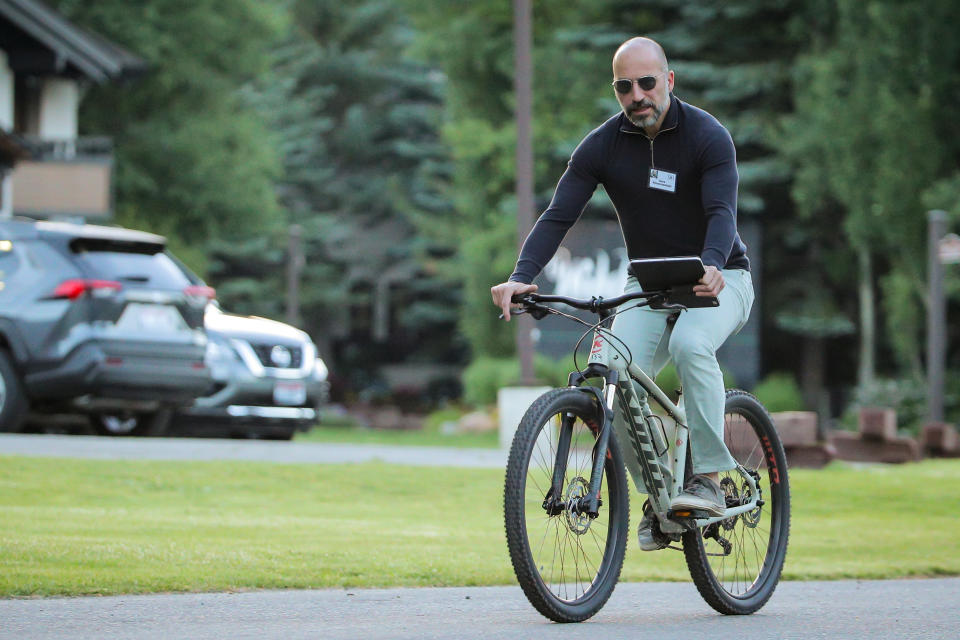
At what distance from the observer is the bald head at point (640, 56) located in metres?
6.47

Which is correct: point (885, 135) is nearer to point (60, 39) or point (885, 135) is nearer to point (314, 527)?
point (60, 39)

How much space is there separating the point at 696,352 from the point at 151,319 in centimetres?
967

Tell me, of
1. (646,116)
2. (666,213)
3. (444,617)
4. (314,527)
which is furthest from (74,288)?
(646,116)

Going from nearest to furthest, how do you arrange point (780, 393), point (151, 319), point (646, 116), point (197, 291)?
point (646, 116) < point (151, 319) < point (197, 291) < point (780, 393)

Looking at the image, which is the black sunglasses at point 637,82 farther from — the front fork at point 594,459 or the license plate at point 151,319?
the license plate at point 151,319

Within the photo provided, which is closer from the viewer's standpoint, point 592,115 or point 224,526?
point 224,526

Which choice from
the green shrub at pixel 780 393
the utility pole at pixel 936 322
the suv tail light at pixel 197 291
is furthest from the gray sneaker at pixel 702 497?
the green shrub at pixel 780 393

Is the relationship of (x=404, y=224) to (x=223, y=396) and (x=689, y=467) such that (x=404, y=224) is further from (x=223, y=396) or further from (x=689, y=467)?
(x=689, y=467)

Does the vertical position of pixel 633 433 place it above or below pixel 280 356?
below

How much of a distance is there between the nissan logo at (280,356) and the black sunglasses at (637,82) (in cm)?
1189

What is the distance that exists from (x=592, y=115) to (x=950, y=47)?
894cm

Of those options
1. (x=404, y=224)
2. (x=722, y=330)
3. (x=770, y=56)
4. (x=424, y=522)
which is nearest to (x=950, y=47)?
(x=770, y=56)

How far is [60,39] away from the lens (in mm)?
32969

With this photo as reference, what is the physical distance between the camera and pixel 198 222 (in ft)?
126
